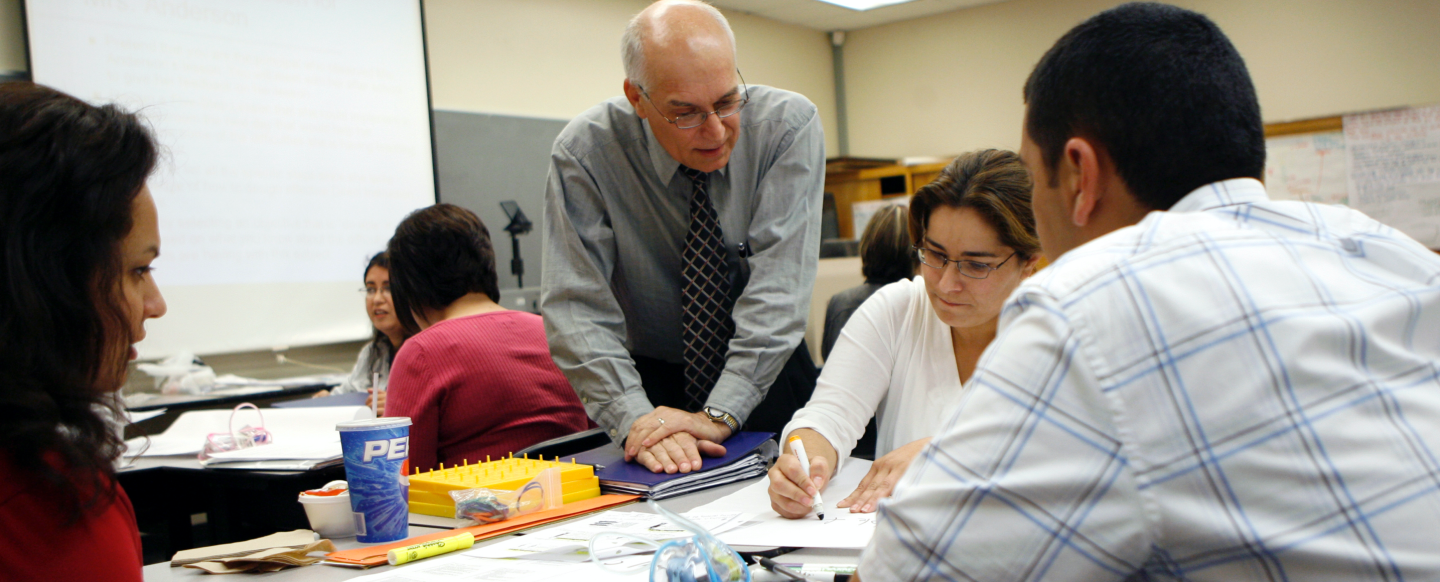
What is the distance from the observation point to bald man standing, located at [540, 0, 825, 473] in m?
1.68

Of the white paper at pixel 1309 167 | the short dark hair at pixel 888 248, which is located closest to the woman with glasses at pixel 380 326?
the short dark hair at pixel 888 248

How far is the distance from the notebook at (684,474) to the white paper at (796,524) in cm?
5

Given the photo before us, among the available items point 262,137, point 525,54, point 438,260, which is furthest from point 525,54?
point 438,260

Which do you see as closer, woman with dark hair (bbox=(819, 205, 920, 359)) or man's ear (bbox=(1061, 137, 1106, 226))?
Result: man's ear (bbox=(1061, 137, 1106, 226))

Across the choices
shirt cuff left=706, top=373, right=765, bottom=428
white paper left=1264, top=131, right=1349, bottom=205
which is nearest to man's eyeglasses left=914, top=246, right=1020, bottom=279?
shirt cuff left=706, top=373, right=765, bottom=428

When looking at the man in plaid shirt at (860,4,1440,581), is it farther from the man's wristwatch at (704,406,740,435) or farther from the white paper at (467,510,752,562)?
the man's wristwatch at (704,406,740,435)

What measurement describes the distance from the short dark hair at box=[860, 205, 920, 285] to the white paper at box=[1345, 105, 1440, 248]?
3.66m

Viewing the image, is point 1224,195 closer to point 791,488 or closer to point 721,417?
point 791,488

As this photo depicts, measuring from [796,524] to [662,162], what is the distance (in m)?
0.81

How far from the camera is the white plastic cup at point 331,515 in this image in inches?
51.4

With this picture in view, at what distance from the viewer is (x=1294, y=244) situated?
689 mm

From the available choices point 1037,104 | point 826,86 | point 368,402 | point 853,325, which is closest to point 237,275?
point 368,402

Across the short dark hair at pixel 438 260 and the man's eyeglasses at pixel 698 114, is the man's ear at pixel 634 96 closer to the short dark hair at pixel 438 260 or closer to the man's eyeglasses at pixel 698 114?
the man's eyeglasses at pixel 698 114

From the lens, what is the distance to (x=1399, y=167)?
5.18 meters
